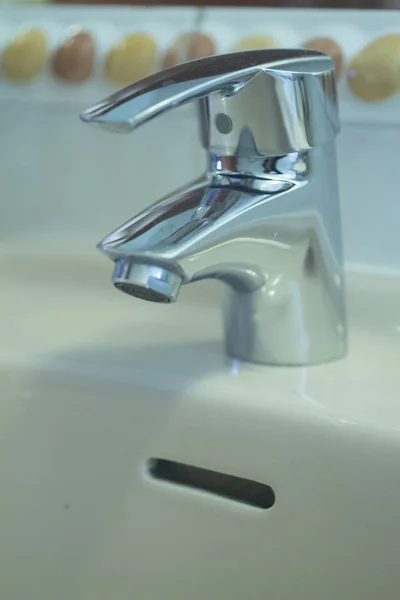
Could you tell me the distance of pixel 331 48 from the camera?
0.44 metres

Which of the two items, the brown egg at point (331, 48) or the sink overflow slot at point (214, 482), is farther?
the brown egg at point (331, 48)

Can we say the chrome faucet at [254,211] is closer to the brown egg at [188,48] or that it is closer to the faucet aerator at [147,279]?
the faucet aerator at [147,279]

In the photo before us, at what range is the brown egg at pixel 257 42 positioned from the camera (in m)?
0.46

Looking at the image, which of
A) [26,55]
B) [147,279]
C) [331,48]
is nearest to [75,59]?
[26,55]

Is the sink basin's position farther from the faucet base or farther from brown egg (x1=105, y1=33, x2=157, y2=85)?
brown egg (x1=105, y1=33, x2=157, y2=85)

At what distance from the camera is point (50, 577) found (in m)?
0.36

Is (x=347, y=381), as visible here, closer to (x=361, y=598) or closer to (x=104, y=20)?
(x=361, y=598)

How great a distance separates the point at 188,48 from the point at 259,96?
8.4 inches

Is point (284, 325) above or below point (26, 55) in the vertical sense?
below

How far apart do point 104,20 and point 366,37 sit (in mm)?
197

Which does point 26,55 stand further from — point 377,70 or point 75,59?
point 377,70

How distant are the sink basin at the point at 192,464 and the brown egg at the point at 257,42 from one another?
0.20 m

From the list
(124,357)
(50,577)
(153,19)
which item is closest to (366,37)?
(153,19)

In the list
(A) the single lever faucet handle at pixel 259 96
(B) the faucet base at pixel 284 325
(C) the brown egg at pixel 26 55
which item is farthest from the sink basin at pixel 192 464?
(C) the brown egg at pixel 26 55
